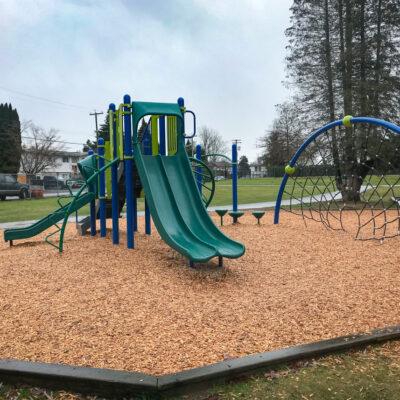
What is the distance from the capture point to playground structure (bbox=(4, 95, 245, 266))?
5.99 m

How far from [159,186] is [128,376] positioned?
4.27 metres

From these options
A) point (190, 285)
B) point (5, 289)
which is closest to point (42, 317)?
point (5, 289)

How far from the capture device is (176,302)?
4457mm

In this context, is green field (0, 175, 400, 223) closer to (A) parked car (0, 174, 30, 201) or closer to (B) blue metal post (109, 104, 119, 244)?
(A) parked car (0, 174, 30, 201)

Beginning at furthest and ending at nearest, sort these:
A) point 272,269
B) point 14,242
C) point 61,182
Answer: point 61,182
point 14,242
point 272,269

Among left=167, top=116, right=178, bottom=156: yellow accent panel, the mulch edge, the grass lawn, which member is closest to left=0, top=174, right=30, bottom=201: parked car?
left=167, top=116, right=178, bottom=156: yellow accent panel

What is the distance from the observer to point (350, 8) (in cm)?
1764

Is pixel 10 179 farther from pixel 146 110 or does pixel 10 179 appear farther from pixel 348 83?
pixel 146 110

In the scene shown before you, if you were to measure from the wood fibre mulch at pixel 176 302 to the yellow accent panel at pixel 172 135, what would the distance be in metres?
1.90

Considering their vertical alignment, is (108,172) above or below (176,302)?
above

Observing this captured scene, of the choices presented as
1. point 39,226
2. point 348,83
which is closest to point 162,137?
point 39,226

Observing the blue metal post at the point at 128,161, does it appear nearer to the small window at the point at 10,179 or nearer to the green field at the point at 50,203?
the green field at the point at 50,203

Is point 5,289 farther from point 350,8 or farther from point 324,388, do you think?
point 350,8

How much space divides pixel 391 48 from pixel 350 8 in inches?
94.8
